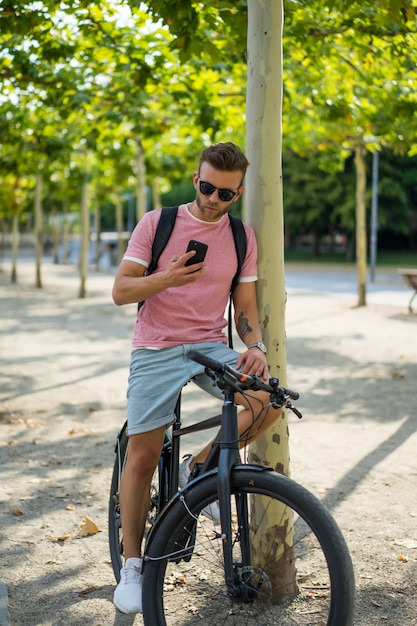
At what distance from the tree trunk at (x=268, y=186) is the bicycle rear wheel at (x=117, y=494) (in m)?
0.48

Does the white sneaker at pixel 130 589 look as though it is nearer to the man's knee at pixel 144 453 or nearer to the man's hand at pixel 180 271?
the man's knee at pixel 144 453

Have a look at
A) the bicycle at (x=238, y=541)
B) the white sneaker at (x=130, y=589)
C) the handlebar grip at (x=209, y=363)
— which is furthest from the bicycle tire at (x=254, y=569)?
the handlebar grip at (x=209, y=363)

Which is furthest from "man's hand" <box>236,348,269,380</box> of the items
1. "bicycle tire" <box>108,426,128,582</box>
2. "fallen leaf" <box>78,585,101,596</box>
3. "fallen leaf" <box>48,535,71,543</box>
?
"fallen leaf" <box>48,535,71,543</box>

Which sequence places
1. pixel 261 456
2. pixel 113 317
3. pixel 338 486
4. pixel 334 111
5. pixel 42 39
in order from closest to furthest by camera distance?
pixel 261 456 < pixel 338 486 < pixel 42 39 < pixel 334 111 < pixel 113 317

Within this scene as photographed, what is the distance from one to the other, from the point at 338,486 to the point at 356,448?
1.18m

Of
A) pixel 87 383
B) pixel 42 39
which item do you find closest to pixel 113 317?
pixel 87 383

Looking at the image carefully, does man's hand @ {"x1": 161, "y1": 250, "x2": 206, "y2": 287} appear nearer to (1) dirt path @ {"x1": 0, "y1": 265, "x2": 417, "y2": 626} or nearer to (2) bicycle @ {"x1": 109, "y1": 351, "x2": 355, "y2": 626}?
(2) bicycle @ {"x1": 109, "y1": 351, "x2": 355, "y2": 626}

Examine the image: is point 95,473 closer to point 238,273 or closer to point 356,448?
point 356,448

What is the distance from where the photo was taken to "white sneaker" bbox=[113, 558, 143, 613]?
3.25m

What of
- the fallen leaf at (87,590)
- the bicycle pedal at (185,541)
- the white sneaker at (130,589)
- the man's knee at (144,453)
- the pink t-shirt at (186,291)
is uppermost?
the pink t-shirt at (186,291)

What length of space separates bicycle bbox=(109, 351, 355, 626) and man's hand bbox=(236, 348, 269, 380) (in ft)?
0.26

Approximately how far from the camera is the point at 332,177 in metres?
47.8

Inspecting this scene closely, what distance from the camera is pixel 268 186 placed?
3.79m

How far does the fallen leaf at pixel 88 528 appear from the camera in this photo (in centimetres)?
477
